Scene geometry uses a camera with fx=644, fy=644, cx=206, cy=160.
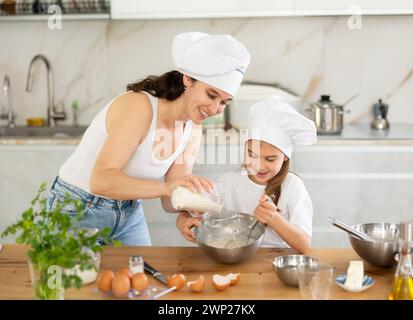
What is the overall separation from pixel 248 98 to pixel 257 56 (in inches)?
14.7

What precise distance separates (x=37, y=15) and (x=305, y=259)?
2498mm

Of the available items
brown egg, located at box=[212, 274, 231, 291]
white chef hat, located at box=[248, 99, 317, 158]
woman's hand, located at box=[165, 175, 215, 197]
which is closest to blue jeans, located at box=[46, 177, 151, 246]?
woman's hand, located at box=[165, 175, 215, 197]

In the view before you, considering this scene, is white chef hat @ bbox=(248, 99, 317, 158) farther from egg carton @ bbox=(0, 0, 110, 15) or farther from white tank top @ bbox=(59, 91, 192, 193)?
egg carton @ bbox=(0, 0, 110, 15)

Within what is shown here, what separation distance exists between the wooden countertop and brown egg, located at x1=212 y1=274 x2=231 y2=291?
0.5 inches

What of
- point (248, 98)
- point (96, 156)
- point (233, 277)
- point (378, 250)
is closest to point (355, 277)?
point (378, 250)

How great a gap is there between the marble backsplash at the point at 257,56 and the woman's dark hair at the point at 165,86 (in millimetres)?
1709

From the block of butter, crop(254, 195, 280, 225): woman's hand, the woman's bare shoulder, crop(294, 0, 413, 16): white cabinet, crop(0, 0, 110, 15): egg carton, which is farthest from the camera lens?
crop(0, 0, 110, 15): egg carton

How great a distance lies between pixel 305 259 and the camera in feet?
5.37

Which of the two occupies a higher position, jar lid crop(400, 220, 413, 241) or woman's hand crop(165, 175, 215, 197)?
woman's hand crop(165, 175, 215, 197)

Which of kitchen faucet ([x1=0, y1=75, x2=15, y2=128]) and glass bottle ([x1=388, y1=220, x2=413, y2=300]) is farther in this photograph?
kitchen faucet ([x1=0, y1=75, x2=15, y2=128])

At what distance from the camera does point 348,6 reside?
335 cm

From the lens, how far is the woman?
74.1 inches
